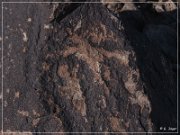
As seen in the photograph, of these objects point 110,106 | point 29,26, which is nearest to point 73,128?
point 110,106

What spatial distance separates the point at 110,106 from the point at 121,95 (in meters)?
0.10

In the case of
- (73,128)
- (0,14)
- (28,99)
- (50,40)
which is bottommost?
(73,128)

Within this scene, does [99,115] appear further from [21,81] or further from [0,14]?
[0,14]

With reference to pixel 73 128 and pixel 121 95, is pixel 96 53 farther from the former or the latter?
pixel 73 128

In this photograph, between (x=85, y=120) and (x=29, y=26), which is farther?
(x=29, y=26)

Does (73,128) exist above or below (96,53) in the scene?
below

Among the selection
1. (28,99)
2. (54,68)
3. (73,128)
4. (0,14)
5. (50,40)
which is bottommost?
(73,128)

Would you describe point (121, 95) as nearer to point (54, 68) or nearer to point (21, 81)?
point (54, 68)

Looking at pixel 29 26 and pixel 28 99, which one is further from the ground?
pixel 29 26

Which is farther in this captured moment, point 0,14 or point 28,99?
point 0,14

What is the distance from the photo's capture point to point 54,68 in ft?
9.94

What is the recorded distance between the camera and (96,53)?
9.84 ft

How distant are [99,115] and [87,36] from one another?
1.82ft

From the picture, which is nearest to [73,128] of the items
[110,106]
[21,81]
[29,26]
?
[110,106]
